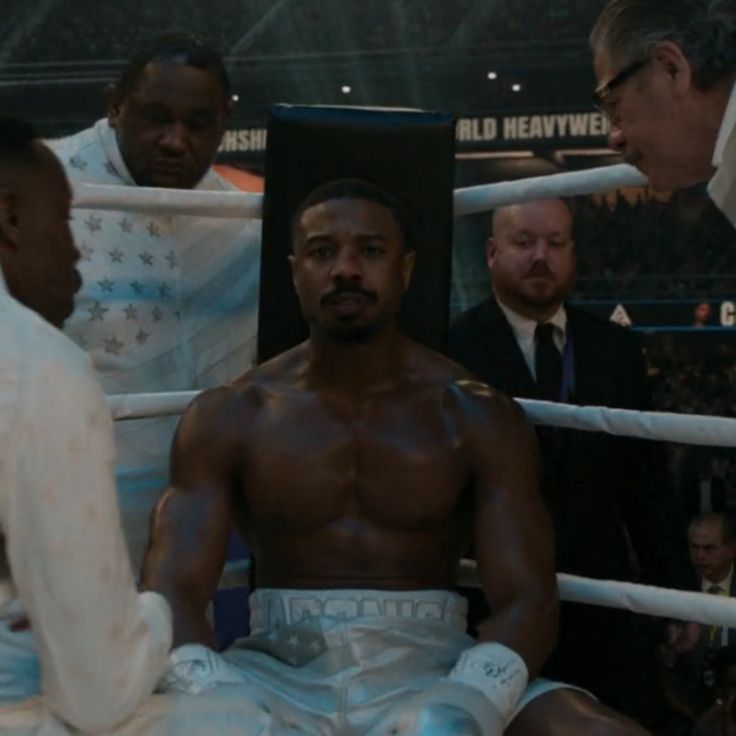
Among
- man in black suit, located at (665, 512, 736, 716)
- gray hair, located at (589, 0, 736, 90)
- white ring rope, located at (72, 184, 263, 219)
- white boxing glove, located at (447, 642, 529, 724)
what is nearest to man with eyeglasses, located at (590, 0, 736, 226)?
gray hair, located at (589, 0, 736, 90)

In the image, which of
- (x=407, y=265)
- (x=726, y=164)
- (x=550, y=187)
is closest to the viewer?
(x=726, y=164)

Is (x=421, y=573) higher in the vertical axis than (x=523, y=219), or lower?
lower

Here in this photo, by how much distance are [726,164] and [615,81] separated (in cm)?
21

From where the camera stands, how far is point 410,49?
9.87m

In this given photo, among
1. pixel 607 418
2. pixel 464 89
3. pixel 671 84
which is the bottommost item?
pixel 607 418

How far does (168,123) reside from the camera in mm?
2334

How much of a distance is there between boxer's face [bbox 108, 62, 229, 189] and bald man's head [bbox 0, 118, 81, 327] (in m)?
0.99

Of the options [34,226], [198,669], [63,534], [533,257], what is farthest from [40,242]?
[533,257]

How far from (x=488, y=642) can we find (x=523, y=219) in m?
0.98

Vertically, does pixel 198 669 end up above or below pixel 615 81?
below

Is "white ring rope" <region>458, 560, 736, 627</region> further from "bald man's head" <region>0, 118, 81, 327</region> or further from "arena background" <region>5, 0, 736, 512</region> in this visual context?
"arena background" <region>5, 0, 736, 512</region>

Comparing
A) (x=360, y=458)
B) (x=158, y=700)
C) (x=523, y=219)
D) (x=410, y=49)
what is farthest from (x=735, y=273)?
(x=158, y=700)

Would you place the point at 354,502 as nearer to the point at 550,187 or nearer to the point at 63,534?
the point at 550,187

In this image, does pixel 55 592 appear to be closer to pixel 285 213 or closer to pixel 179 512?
pixel 179 512
